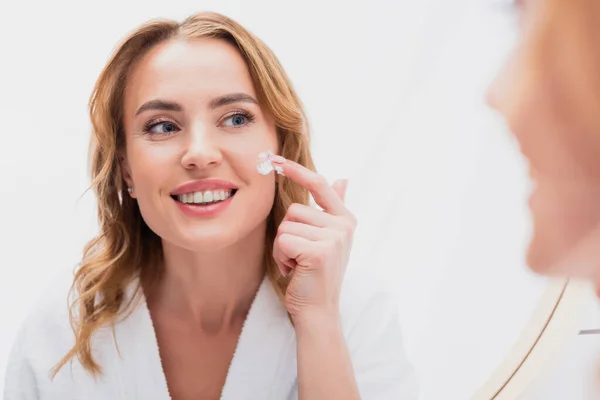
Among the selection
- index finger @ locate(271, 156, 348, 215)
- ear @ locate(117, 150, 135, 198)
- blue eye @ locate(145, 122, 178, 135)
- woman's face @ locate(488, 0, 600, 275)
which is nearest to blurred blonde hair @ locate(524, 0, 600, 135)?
woman's face @ locate(488, 0, 600, 275)

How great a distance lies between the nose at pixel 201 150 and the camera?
0.85 metres

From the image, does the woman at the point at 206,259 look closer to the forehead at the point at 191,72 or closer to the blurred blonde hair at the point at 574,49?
the forehead at the point at 191,72

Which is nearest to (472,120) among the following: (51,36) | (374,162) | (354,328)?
(374,162)

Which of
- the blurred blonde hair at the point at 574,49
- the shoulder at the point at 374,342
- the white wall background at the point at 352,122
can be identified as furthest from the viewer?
the white wall background at the point at 352,122

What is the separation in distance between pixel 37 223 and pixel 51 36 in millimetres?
382

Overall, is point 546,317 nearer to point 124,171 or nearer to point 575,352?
point 575,352

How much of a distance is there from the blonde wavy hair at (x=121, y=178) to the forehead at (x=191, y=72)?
0.02 metres

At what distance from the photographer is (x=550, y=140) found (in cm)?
33

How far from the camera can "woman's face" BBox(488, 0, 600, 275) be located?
300 millimetres

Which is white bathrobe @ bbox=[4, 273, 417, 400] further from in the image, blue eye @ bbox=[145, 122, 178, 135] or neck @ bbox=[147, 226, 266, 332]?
blue eye @ bbox=[145, 122, 178, 135]

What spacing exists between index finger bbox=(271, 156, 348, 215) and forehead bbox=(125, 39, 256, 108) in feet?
0.44

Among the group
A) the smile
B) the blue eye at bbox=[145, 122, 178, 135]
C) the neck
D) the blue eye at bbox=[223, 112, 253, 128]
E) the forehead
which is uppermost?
the forehead

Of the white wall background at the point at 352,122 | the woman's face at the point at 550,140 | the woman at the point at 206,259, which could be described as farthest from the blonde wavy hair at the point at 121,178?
the woman's face at the point at 550,140

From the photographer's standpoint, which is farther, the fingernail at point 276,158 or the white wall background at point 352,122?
the white wall background at point 352,122
